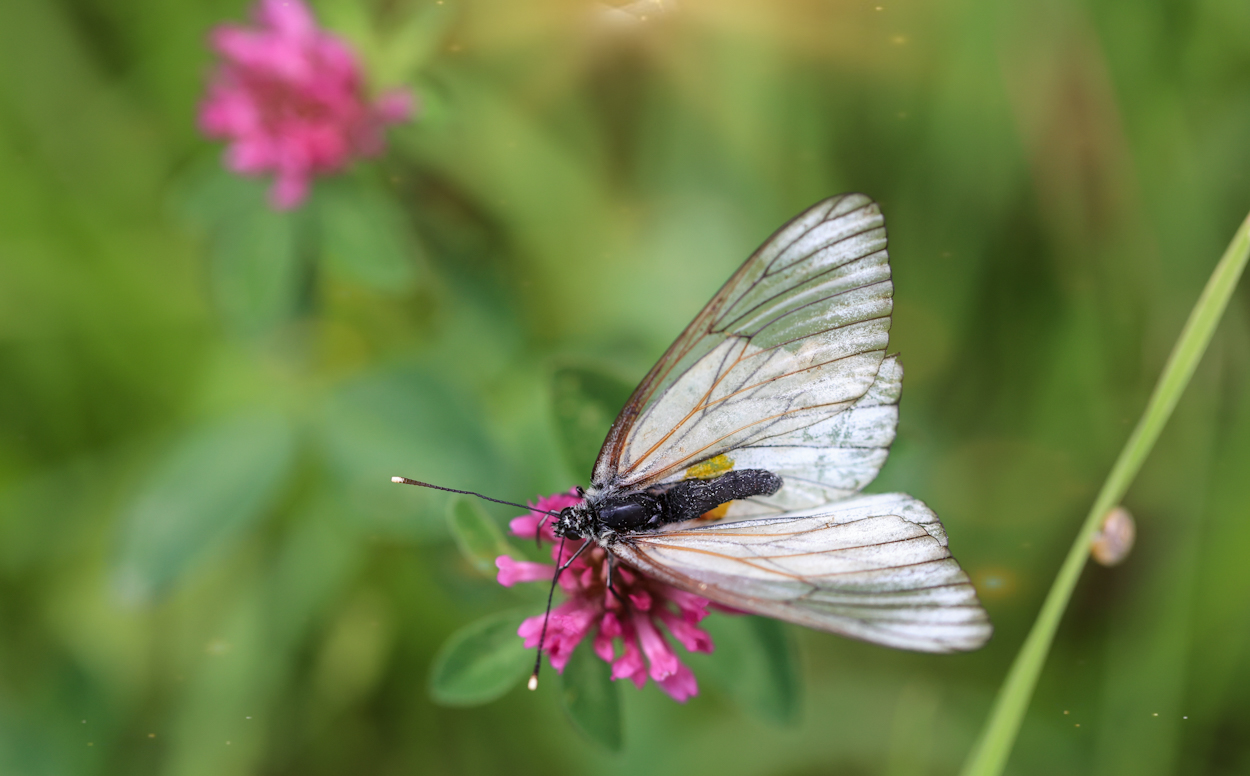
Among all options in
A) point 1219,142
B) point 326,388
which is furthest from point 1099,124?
point 326,388

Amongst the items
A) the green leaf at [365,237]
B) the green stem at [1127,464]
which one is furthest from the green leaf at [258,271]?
the green stem at [1127,464]

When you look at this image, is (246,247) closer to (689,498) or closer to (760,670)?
(689,498)

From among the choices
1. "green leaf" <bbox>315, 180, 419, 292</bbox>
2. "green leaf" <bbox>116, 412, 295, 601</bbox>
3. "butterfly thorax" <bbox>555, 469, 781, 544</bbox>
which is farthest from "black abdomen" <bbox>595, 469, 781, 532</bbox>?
"green leaf" <bbox>116, 412, 295, 601</bbox>

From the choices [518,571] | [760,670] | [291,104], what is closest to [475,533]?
[518,571]

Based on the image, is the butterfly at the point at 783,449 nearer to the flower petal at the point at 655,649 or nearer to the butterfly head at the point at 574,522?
the butterfly head at the point at 574,522

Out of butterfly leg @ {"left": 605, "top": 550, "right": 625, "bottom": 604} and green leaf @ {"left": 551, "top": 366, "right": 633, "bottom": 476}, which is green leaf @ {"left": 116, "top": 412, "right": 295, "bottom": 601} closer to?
green leaf @ {"left": 551, "top": 366, "right": 633, "bottom": 476}

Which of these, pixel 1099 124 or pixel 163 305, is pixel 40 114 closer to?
pixel 163 305

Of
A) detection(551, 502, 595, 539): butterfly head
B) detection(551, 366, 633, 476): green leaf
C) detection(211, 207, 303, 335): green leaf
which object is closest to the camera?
detection(551, 502, 595, 539): butterfly head

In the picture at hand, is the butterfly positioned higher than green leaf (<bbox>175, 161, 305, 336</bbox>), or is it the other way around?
green leaf (<bbox>175, 161, 305, 336</bbox>)
